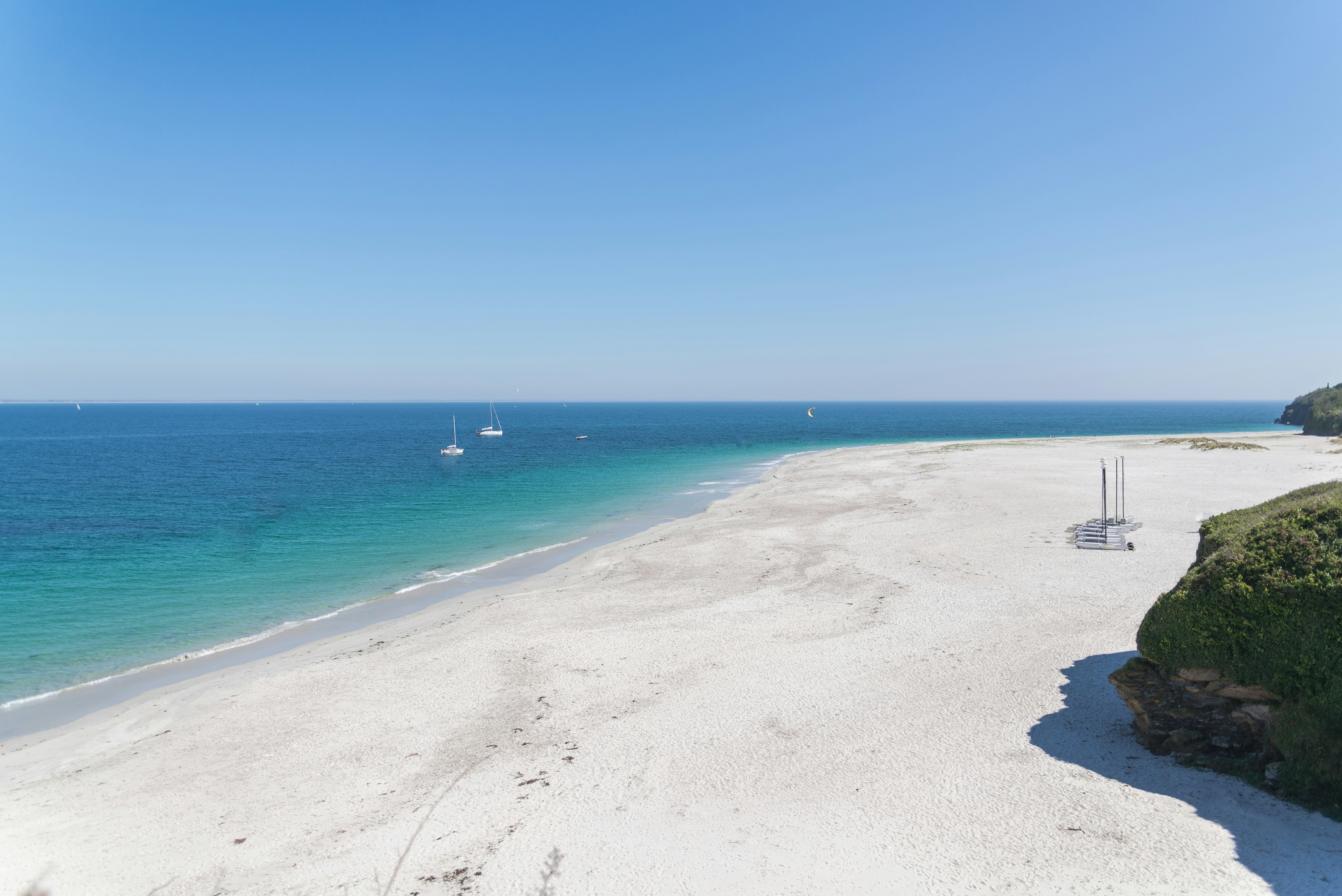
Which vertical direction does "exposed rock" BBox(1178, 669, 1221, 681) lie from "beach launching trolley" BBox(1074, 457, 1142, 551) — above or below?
above

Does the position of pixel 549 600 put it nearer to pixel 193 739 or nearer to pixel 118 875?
pixel 193 739

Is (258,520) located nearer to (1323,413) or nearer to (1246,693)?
(1246,693)

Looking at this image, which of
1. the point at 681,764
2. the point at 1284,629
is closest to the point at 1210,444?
the point at 1284,629

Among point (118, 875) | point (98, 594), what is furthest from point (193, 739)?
Answer: point (98, 594)

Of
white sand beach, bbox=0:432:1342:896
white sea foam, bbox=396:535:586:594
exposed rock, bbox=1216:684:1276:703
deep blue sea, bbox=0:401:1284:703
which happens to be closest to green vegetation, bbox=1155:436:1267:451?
deep blue sea, bbox=0:401:1284:703

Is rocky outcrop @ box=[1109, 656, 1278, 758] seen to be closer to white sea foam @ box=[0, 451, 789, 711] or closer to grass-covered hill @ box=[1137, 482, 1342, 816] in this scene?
grass-covered hill @ box=[1137, 482, 1342, 816]

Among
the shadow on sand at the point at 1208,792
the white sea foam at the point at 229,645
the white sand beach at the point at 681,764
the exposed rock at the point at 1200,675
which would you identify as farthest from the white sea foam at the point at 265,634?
the exposed rock at the point at 1200,675
